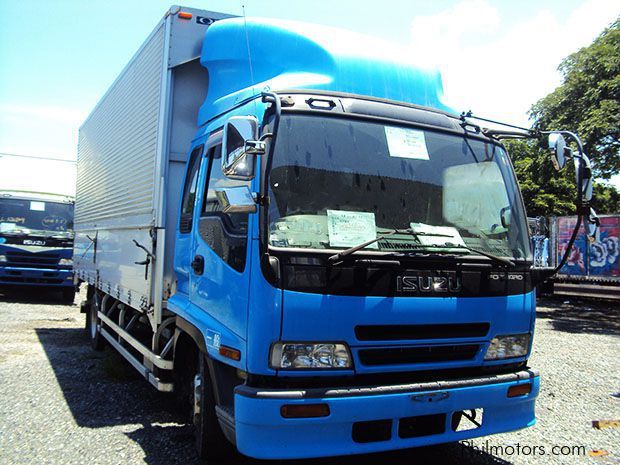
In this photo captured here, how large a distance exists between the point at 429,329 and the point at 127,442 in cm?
273

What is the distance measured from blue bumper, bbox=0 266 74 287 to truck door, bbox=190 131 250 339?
1106 cm

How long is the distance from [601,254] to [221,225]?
16.7 meters

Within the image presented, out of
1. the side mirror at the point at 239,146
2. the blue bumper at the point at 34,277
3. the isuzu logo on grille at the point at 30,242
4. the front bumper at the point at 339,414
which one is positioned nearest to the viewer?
the front bumper at the point at 339,414

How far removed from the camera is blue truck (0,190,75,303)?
1352 centimetres

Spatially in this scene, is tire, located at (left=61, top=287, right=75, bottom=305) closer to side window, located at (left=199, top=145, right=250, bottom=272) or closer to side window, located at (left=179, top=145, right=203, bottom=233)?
side window, located at (left=179, top=145, right=203, bottom=233)

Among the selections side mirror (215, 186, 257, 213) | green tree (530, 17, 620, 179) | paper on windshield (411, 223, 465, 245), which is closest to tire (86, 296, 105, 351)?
side mirror (215, 186, 257, 213)

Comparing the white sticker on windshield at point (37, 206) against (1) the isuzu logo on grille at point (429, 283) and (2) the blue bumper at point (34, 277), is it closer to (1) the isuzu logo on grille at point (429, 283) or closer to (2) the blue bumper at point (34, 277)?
(2) the blue bumper at point (34, 277)

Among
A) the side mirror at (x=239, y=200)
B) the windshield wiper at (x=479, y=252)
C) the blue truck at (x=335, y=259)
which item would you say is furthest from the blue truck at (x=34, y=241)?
the windshield wiper at (x=479, y=252)

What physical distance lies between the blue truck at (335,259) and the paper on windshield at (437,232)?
0.03 feet

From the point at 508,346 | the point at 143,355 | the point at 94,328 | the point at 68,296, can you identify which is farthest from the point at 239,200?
the point at 68,296

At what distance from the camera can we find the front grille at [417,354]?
3.28 meters

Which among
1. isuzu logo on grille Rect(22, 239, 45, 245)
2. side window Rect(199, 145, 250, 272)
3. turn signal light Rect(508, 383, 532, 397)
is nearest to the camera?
side window Rect(199, 145, 250, 272)

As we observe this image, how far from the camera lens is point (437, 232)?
3590 mm

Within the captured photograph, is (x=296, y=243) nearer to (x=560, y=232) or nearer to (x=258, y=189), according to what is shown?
(x=258, y=189)
